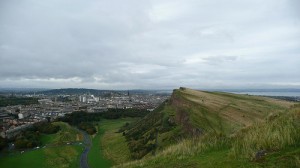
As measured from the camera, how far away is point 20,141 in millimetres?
86688

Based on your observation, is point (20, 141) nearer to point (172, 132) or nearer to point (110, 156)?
point (110, 156)

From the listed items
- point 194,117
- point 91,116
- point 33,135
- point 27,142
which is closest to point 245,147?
point 194,117

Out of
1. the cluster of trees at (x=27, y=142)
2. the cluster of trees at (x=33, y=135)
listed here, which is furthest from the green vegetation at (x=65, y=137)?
the cluster of trees at (x=27, y=142)

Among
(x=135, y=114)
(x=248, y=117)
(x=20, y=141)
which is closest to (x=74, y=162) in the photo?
(x=20, y=141)

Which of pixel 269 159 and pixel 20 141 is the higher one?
pixel 269 159

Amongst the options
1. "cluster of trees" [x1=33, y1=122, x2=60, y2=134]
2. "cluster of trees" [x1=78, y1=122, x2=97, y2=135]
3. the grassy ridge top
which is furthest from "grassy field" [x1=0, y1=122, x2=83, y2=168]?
the grassy ridge top

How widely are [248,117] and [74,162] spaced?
35671mm


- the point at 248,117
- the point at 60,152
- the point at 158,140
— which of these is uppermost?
the point at 248,117

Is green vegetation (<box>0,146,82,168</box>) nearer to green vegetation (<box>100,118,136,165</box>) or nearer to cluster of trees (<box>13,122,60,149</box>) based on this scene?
green vegetation (<box>100,118,136,165</box>)

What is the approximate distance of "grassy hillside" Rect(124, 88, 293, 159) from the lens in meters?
59.0

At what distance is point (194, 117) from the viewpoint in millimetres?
62656

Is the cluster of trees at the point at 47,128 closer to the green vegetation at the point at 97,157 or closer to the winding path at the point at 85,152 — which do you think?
the winding path at the point at 85,152

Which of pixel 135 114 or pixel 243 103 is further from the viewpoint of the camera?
pixel 135 114

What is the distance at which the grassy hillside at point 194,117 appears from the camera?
5897cm
